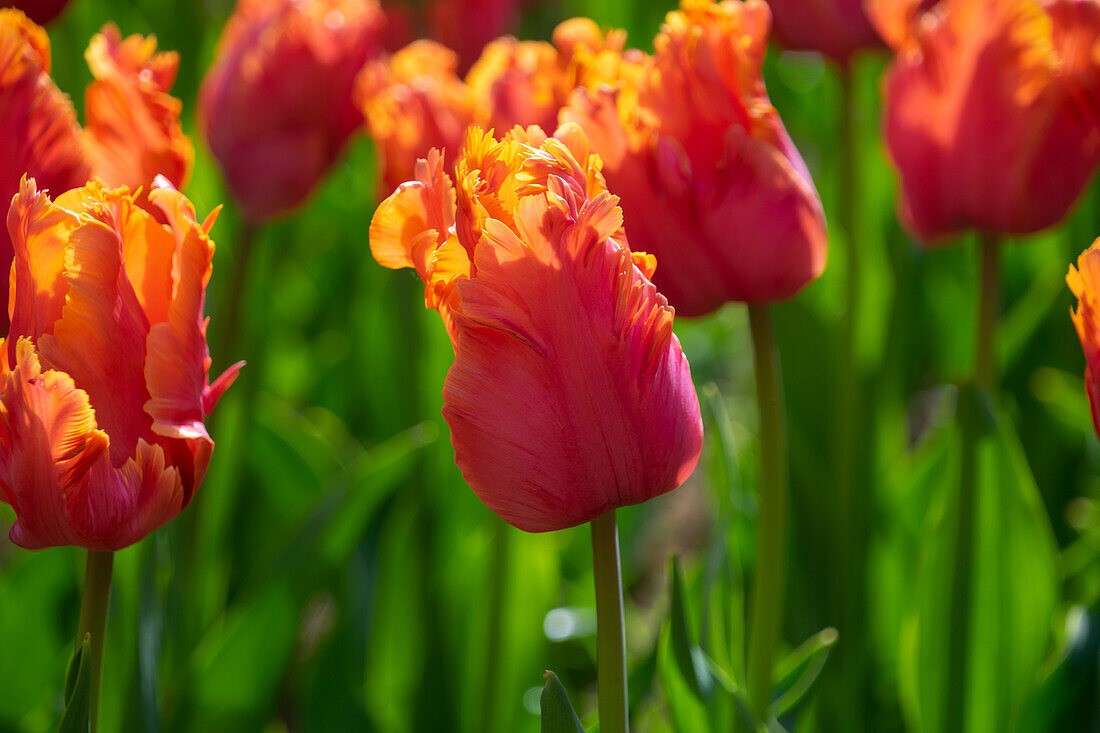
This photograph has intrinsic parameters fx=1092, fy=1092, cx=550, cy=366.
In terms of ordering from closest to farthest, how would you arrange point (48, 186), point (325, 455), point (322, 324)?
point (48, 186) → point (325, 455) → point (322, 324)

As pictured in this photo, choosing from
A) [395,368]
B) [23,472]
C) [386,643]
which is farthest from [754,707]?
[395,368]

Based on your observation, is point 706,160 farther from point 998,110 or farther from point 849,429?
point 849,429

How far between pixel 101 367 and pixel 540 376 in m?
0.17

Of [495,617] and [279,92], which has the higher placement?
[279,92]

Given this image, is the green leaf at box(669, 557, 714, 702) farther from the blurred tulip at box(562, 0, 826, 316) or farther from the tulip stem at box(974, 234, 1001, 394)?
the tulip stem at box(974, 234, 1001, 394)

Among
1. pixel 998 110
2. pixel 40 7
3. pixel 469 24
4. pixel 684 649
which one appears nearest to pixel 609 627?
pixel 684 649

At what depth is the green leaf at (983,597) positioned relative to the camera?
77 centimetres

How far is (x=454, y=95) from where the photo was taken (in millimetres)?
797

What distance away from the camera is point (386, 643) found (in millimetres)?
1045

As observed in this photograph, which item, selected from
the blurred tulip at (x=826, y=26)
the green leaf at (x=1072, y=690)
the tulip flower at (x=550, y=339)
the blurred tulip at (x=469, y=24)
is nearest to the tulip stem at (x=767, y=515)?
the tulip flower at (x=550, y=339)

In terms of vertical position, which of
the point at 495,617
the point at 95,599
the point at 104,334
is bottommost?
the point at 495,617

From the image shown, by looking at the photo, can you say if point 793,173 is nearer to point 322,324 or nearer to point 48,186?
point 48,186

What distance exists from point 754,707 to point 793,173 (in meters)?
0.30

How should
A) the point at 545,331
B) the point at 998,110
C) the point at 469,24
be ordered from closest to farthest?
the point at 545,331, the point at 998,110, the point at 469,24
